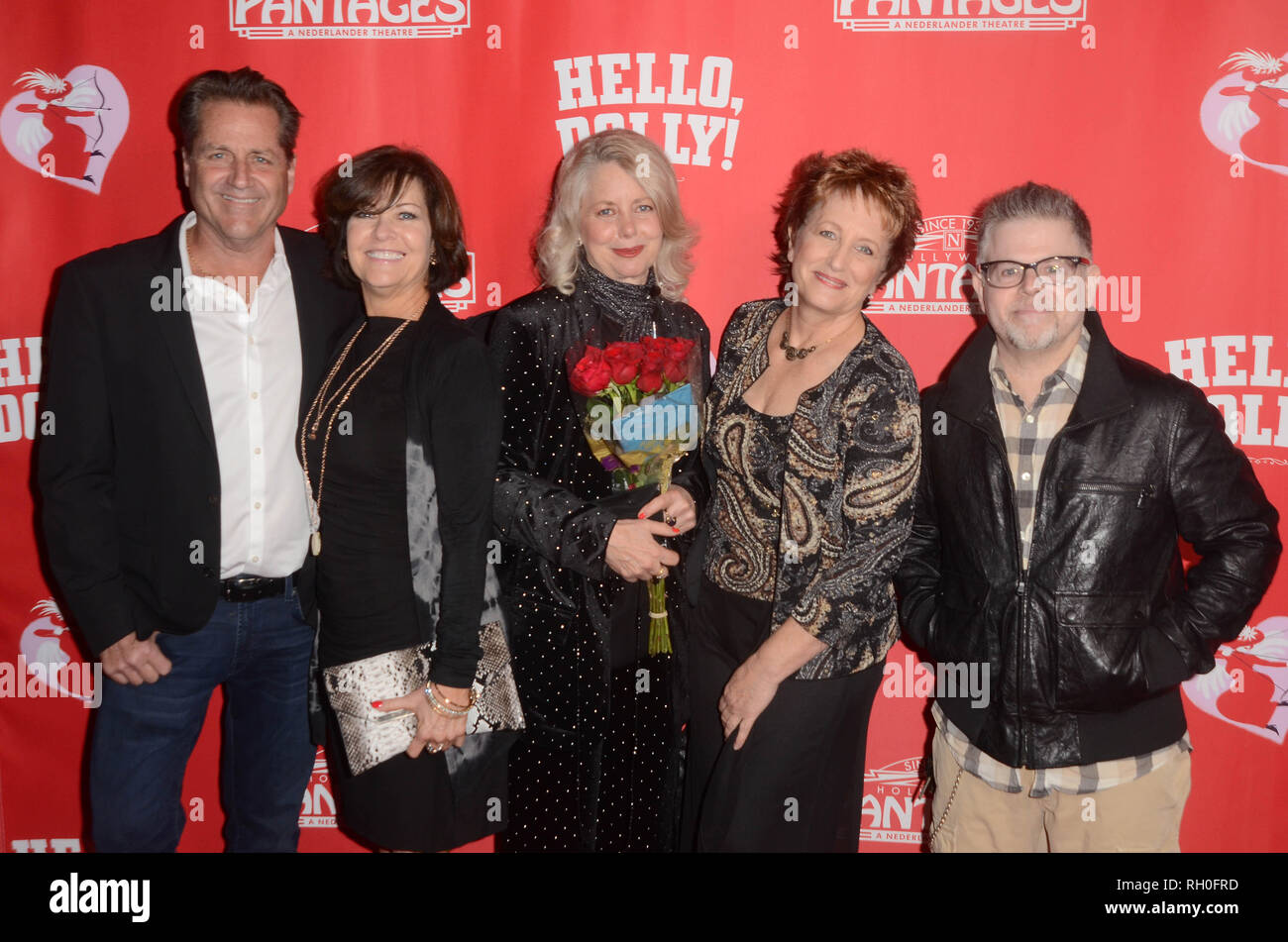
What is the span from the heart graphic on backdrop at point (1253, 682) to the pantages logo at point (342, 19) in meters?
3.49

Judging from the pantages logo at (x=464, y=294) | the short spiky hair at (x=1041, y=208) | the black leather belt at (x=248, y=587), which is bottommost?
the black leather belt at (x=248, y=587)

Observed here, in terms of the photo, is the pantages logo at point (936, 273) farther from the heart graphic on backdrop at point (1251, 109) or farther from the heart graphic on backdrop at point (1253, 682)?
the heart graphic on backdrop at point (1253, 682)

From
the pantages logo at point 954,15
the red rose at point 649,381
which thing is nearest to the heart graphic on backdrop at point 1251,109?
the pantages logo at point 954,15

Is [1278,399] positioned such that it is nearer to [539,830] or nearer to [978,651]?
[978,651]

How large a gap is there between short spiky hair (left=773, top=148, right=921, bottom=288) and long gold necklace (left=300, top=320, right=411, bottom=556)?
A: 1152 mm

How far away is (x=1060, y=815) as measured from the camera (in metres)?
2.50

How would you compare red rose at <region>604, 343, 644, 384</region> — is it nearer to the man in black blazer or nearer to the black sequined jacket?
the black sequined jacket

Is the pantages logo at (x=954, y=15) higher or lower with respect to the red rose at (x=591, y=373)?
higher

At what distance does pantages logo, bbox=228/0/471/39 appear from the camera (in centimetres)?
327

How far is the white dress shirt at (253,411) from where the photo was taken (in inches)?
104

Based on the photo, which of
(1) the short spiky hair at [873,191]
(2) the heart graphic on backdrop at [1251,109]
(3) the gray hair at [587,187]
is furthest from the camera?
(2) the heart graphic on backdrop at [1251,109]

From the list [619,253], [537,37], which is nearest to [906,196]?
[619,253]

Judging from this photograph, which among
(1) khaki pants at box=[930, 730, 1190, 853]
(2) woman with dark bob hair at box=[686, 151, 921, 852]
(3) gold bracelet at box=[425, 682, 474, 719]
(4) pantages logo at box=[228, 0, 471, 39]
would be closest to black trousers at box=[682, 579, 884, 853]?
(2) woman with dark bob hair at box=[686, 151, 921, 852]

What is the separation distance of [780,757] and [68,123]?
10.5ft
